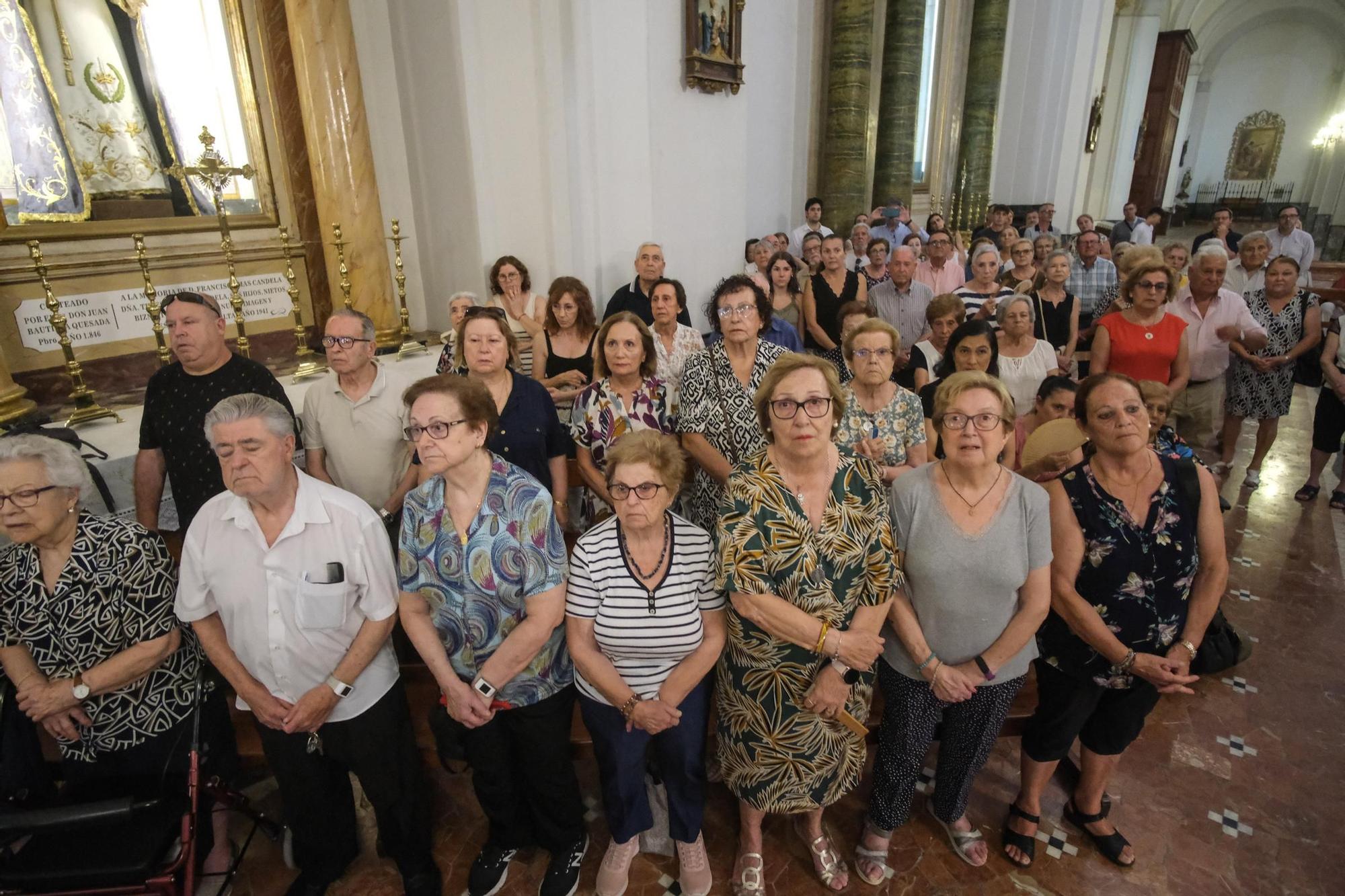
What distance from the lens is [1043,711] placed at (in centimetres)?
236

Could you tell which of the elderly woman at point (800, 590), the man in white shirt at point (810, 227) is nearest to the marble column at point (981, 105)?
the man in white shirt at point (810, 227)

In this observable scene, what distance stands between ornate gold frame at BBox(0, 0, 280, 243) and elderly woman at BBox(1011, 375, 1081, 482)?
206 inches

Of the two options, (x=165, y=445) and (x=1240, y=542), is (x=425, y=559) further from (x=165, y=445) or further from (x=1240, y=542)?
(x=1240, y=542)

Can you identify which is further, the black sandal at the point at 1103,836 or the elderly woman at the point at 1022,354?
the elderly woman at the point at 1022,354

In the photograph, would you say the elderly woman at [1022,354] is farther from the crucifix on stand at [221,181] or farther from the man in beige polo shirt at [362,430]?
the crucifix on stand at [221,181]

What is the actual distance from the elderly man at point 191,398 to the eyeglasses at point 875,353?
2175mm

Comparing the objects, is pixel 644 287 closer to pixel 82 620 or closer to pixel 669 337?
pixel 669 337

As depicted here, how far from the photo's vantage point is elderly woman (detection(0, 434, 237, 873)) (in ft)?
6.19

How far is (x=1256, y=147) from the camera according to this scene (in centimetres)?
2431

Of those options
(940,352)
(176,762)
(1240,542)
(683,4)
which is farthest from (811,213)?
(176,762)

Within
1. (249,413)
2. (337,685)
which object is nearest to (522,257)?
(249,413)

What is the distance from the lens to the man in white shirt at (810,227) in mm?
8320

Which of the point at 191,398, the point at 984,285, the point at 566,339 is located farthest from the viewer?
the point at 984,285

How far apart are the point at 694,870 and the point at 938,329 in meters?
2.97
